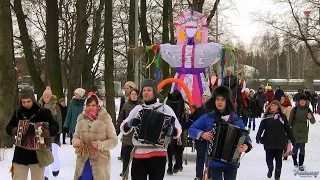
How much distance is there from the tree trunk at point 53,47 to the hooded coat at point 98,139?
44.2 ft

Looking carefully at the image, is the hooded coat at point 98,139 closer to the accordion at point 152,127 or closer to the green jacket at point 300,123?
the accordion at point 152,127

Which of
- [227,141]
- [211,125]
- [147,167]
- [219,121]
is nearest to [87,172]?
[147,167]

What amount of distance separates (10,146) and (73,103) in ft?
8.59

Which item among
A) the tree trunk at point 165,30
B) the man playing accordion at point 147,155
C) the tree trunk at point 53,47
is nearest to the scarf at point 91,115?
the man playing accordion at point 147,155

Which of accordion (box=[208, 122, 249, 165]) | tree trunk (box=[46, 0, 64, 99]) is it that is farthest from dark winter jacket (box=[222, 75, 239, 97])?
accordion (box=[208, 122, 249, 165])

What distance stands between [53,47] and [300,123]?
36.9 ft

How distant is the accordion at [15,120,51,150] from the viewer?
7.06 metres

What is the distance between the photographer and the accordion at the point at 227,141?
20.6 ft

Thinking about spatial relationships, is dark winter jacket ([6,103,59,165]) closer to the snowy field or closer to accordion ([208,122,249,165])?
accordion ([208,122,249,165])

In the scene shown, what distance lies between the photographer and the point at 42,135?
7.11m

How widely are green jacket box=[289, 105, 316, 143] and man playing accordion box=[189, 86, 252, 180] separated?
5870mm

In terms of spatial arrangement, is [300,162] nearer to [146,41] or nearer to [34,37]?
[146,41]

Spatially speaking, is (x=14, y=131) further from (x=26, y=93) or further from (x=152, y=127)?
(x=152, y=127)

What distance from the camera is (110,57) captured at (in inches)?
712
